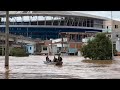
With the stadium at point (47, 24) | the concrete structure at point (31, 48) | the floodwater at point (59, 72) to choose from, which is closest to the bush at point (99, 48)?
the floodwater at point (59, 72)

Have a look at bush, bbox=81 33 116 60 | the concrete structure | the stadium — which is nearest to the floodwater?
bush, bbox=81 33 116 60

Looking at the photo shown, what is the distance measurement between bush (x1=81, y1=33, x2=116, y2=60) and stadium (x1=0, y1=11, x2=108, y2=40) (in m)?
75.5

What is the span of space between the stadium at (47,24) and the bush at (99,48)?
7555 cm

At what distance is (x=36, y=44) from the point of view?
10925 cm

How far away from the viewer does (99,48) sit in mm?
52188

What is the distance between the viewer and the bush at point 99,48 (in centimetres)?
5250

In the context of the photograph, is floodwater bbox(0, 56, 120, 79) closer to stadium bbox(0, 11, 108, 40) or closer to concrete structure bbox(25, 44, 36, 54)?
concrete structure bbox(25, 44, 36, 54)

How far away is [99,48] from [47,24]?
81.8 metres

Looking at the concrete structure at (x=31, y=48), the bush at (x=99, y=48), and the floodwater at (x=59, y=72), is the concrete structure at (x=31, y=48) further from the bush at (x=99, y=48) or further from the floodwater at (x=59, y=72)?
the floodwater at (x=59, y=72)

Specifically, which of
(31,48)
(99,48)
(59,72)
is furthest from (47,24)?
(59,72)

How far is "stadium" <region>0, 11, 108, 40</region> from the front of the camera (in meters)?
130

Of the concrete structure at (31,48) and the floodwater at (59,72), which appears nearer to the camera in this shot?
the floodwater at (59,72)

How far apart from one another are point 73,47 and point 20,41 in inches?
690
